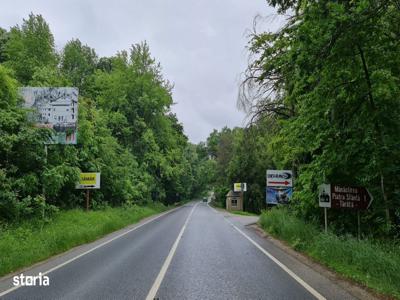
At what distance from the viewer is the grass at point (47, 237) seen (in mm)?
10511

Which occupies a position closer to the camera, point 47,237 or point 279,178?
point 47,237

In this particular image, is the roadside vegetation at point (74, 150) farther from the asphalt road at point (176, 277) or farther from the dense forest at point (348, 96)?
the dense forest at point (348, 96)

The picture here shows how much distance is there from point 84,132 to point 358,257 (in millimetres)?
17162

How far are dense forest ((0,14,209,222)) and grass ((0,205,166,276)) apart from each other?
3.24 ft

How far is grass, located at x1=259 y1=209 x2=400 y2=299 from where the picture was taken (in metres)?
7.66

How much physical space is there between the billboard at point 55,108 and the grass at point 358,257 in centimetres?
1091

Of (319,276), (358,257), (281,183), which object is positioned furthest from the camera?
(281,183)

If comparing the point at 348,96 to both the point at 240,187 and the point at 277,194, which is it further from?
the point at 240,187

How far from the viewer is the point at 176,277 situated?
27.7 feet

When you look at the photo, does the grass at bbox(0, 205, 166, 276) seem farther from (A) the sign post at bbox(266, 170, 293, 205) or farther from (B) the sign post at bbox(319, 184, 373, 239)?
(A) the sign post at bbox(266, 170, 293, 205)

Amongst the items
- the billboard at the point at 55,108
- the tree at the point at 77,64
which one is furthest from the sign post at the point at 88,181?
the tree at the point at 77,64

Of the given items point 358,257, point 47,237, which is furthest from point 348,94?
point 47,237

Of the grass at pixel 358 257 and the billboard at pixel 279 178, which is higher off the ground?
the billboard at pixel 279 178

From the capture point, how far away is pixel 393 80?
33.1ft
